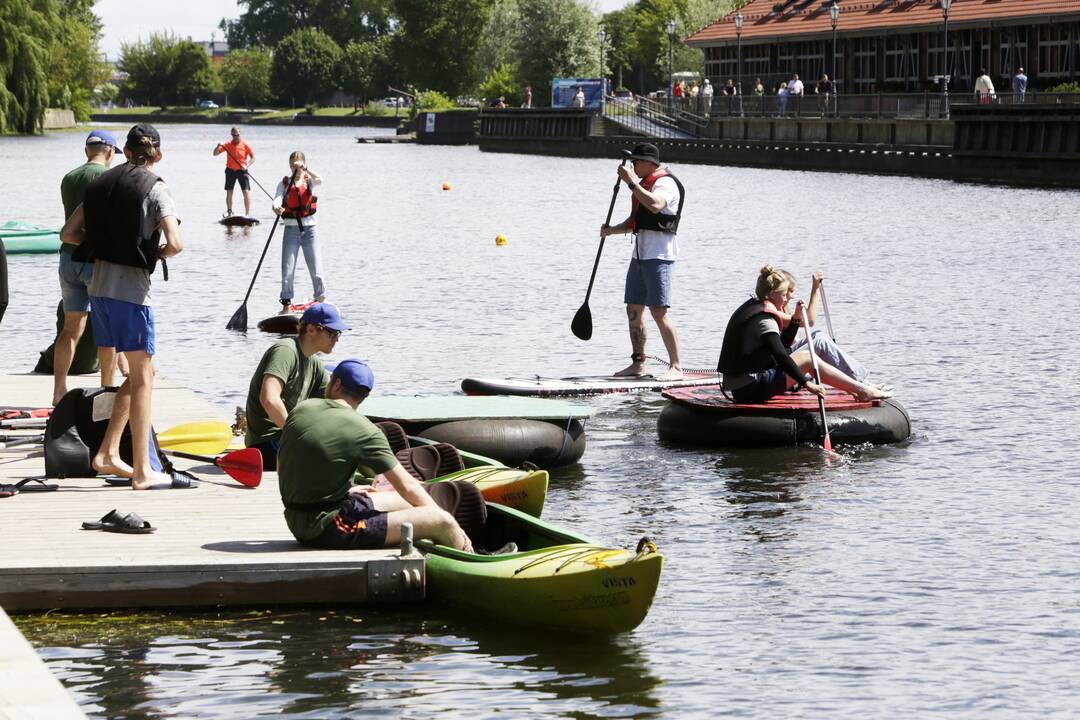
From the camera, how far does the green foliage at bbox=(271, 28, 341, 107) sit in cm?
17088

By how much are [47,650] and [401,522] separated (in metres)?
1.75

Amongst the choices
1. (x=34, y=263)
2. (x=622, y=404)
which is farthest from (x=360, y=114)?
(x=622, y=404)

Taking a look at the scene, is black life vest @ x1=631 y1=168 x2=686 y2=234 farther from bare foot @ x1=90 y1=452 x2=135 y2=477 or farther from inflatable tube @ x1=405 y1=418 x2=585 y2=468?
bare foot @ x1=90 y1=452 x2=135 y2=477

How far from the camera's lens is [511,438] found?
1245cm

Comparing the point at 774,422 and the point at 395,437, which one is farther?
the point at 774,422

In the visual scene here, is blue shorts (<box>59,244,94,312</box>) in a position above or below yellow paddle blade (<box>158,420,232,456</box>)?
above

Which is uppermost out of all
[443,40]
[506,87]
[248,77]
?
[443,40]

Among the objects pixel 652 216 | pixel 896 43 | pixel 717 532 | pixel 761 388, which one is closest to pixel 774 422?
pixel 761 388

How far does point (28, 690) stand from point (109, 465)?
13.6 ft

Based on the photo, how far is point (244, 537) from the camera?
9.25 m

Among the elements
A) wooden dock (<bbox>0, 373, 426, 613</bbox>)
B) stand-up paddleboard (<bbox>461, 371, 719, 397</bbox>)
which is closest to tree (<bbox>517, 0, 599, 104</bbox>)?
stand-up paddleboard (<bbox>461, 371, 719, 397</bbox>)

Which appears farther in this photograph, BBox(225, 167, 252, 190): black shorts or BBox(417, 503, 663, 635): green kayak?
BBox(225, 167, 252, 190): black shorts

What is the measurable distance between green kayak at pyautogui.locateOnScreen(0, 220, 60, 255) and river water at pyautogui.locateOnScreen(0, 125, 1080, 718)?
1.21 ft

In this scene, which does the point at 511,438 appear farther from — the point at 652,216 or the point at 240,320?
the point at 240,320
